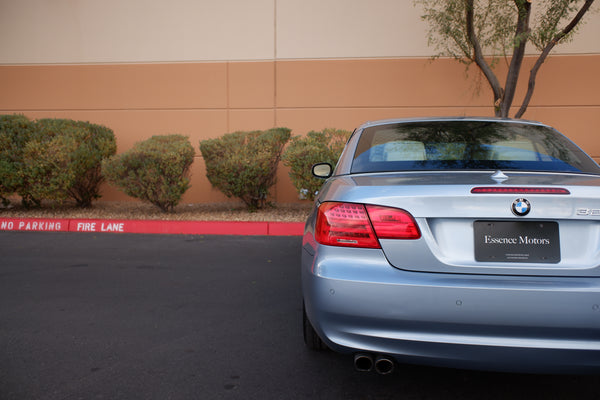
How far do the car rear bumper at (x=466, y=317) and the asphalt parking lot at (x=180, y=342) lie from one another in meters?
0.62

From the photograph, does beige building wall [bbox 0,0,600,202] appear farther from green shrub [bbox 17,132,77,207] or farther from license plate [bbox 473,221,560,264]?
license plate [bbox 473,221,560,264]

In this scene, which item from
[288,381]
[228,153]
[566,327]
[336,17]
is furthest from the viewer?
[336,17]

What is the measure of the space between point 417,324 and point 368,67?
31.8 feet

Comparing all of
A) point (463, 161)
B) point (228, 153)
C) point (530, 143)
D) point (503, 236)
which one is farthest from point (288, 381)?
point (228, 153)

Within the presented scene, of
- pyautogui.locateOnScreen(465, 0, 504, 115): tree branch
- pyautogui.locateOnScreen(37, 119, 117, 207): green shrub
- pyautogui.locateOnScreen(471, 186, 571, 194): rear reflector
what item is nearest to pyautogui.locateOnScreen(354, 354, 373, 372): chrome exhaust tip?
pyautogui.locateOnScreen(471, 186, 571, 194): rear reflector

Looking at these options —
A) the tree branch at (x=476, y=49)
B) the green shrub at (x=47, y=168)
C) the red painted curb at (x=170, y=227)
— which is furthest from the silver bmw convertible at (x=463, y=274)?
the green shrub at (x=47, y=168)

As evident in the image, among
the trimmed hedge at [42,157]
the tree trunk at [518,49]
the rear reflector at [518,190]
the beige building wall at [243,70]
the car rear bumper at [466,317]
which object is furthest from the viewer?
the beige building wall at [243,70]

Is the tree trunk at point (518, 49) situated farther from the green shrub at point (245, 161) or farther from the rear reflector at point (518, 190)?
the rear reflector at point (518, 190)

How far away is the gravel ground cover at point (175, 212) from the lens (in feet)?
30.4

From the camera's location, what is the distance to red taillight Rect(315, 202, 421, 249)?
223cm

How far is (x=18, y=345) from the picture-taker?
332 cm

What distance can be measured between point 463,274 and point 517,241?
29cm

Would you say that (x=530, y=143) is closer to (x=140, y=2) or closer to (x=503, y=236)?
(x=503, y=236)

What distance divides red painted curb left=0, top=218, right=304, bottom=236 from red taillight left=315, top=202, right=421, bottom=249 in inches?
224
